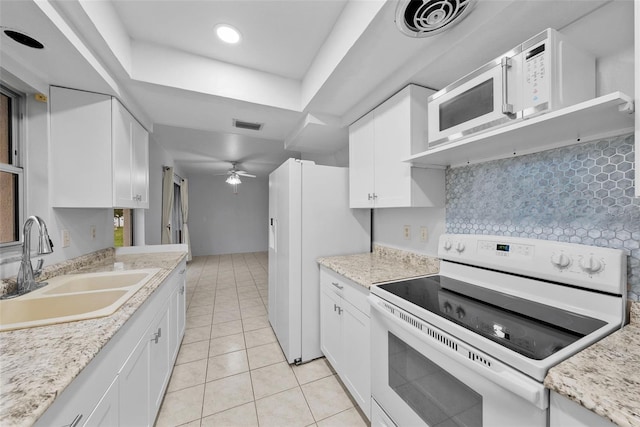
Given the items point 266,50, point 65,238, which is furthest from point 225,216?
point 266,50

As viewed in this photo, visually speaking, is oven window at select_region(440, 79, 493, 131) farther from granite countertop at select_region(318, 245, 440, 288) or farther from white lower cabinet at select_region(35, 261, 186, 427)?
white lower cabinet at select_region(35, 261, 186, 427)

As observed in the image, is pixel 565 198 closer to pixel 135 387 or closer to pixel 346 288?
pixel 346 288

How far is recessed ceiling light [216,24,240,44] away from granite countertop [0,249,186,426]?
1607 millimetres

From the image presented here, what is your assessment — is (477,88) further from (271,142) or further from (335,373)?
(271,142)

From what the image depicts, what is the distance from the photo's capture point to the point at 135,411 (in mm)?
1142

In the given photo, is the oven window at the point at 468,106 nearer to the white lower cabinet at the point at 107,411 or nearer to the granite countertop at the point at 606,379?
the granite countertop at the point at 606,379

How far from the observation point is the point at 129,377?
3.55 feet

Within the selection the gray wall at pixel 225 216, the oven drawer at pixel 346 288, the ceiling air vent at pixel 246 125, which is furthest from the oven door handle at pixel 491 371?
the gray wall at pixel 225 216

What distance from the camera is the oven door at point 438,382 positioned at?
71cm

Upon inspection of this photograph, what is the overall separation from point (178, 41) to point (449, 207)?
2.11 metres

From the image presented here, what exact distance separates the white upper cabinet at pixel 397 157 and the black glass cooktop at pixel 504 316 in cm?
56

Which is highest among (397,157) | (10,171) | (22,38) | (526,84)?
(22,38)

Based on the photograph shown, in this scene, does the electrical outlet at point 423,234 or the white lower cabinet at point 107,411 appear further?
the electrical outlet at point 423,234

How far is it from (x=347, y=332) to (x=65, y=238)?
2.06 meters
